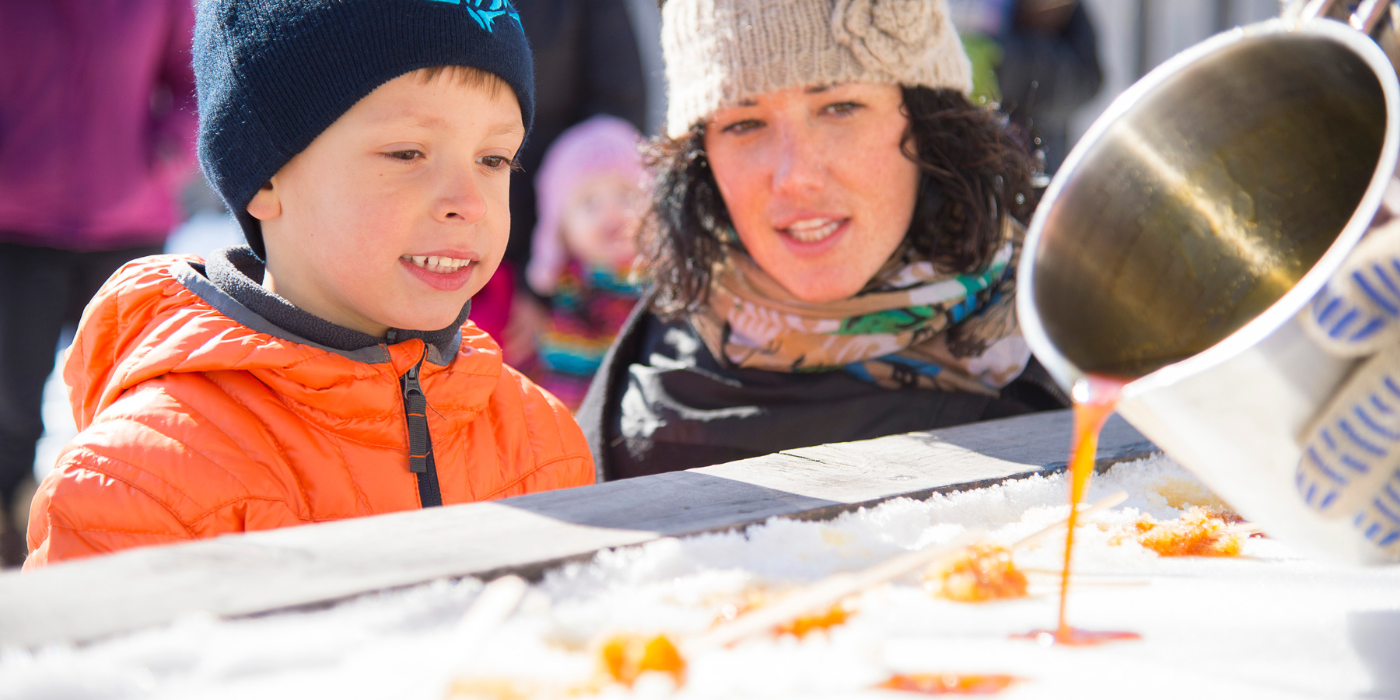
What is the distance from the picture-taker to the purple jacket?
2457mm

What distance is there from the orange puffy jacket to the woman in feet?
1.88

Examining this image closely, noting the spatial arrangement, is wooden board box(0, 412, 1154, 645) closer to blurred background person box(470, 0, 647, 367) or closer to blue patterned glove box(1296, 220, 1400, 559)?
blue patterned glove box(1296, 220, 1400, 559)

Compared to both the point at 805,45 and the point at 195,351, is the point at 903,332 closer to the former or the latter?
the point at 805,45

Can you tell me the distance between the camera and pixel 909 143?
1.98 metres

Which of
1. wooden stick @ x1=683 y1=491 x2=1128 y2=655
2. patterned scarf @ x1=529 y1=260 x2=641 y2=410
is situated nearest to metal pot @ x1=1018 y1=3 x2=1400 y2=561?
wooden stick @ x1=683 y1=491 x2=1128 y2=655

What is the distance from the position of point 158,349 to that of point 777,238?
1087mm

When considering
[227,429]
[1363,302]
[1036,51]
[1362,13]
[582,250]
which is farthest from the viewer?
[582,250]

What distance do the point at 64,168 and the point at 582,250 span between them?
1.61 metres

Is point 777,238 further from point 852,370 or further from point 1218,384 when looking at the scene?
point 1218,384

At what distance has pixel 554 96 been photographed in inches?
136

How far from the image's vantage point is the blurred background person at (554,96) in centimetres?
332

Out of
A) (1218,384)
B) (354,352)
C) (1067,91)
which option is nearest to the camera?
(1218,384)

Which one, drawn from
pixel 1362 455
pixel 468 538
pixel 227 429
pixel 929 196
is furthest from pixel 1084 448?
pixel 929 196

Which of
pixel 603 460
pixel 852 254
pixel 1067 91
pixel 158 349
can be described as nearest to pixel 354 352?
pixel 158 349
